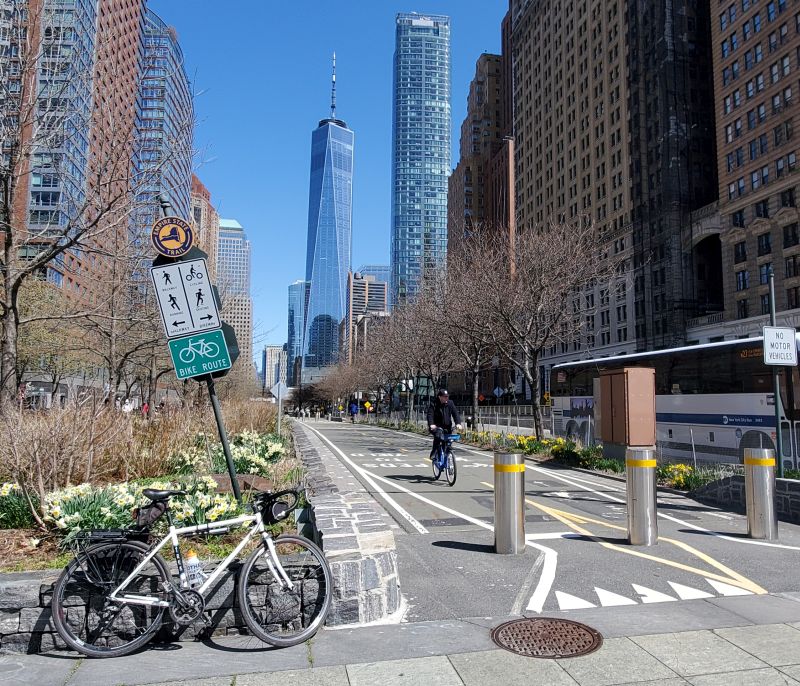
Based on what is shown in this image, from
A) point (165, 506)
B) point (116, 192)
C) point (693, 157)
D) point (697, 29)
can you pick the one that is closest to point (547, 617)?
point (165, 506)

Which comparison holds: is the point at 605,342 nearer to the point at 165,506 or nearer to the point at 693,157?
the point at 693,157

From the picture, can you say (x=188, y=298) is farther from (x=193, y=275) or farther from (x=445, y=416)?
(x=445, y=416)

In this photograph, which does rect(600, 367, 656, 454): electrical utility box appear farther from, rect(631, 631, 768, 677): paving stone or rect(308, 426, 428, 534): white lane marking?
rect(631, 631, 768, 677): paving stone

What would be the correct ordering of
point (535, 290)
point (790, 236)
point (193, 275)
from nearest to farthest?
1. point (193, 275)
2. point (535, 290)
3. point (790, 236)

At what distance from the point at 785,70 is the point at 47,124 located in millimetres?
61093

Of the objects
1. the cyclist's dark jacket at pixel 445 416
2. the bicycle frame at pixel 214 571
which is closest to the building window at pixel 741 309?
the cyclist's dark jacket at pixel 445 416

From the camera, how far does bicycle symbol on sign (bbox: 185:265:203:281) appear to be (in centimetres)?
653

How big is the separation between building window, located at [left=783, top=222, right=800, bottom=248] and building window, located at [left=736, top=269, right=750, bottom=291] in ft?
17.2

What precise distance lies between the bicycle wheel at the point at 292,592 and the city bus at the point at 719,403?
1321 centimetres

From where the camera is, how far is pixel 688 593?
5.92 meters

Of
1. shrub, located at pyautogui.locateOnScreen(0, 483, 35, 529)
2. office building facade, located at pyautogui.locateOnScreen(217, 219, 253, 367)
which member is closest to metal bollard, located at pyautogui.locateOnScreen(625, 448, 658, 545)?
shrub, located at pyautogui.locateOnScreen(0, 483, 35, 529)

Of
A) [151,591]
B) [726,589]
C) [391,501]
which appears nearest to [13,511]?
[151,591]

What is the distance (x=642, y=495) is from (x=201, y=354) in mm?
5434

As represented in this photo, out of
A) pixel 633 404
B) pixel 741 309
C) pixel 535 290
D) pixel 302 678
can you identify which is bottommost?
pixel 302 678
